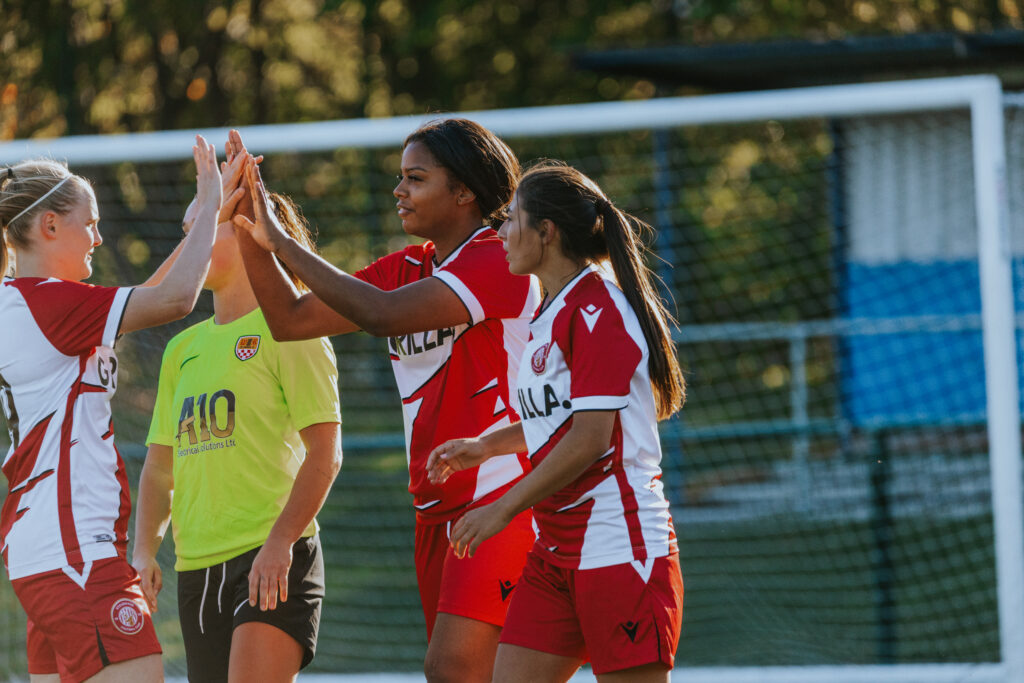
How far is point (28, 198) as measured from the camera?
312 centimetres

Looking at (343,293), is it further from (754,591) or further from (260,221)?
(754,591)

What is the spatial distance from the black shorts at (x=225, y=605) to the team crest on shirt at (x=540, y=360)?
0.93 m

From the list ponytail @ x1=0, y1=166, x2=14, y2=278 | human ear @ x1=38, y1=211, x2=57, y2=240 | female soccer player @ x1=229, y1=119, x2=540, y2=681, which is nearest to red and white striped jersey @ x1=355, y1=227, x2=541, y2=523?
female soccer player @ x1=229, y1=119, x2=540, y2=681

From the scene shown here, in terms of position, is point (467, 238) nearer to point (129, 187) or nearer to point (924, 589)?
point (924, 589)

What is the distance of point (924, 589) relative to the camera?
7.54m

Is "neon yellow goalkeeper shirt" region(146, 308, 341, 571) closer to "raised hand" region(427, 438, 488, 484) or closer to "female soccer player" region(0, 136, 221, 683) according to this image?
"female soccer player" region(0, 136, 221, 683)

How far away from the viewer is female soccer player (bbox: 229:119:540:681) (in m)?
3.12

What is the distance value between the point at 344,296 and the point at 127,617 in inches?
37.7

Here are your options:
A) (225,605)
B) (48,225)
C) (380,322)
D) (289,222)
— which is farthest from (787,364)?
(48,225)

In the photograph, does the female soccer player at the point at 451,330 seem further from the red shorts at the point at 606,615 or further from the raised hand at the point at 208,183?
the red shorts at the point at 606,615

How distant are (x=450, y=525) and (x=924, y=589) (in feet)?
17.0

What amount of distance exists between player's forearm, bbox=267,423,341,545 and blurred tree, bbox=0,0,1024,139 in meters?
9.91

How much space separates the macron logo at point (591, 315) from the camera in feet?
9.27

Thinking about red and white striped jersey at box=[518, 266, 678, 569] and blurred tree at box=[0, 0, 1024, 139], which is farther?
blurred tree at box=[0, 0, 1024, 139]
